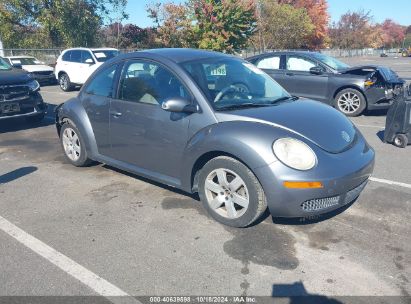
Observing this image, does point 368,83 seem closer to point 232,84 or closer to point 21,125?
point 232,84

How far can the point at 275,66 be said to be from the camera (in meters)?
10.1

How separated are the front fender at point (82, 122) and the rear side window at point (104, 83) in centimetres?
29

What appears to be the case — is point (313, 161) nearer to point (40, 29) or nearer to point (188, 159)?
point (188, 159)

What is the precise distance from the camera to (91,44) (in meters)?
28.9

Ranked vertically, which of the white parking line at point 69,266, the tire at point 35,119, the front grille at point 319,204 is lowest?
the white parking line at point 69,266

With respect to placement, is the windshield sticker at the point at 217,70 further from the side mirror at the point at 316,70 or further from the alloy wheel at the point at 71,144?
the side mirror at the point at 316,70

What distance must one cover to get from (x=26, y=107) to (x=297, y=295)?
22.8 feet

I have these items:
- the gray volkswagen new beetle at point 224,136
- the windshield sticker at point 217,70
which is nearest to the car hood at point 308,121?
the gray volkswagen new beetle at point 224,136

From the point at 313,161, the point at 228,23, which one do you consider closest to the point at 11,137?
the point at 313,161

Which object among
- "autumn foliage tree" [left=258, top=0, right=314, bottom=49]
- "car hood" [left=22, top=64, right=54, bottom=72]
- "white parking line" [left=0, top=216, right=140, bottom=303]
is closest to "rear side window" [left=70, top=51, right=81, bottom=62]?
"car hood" [left=22, top=64, right=54, bottom=72]

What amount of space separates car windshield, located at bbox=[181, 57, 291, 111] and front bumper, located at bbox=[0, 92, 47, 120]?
4.97 meters

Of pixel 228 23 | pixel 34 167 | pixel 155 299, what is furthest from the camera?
pixel 228 23

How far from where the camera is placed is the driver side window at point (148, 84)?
3891 mm

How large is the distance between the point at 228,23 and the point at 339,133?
69.7 ft
